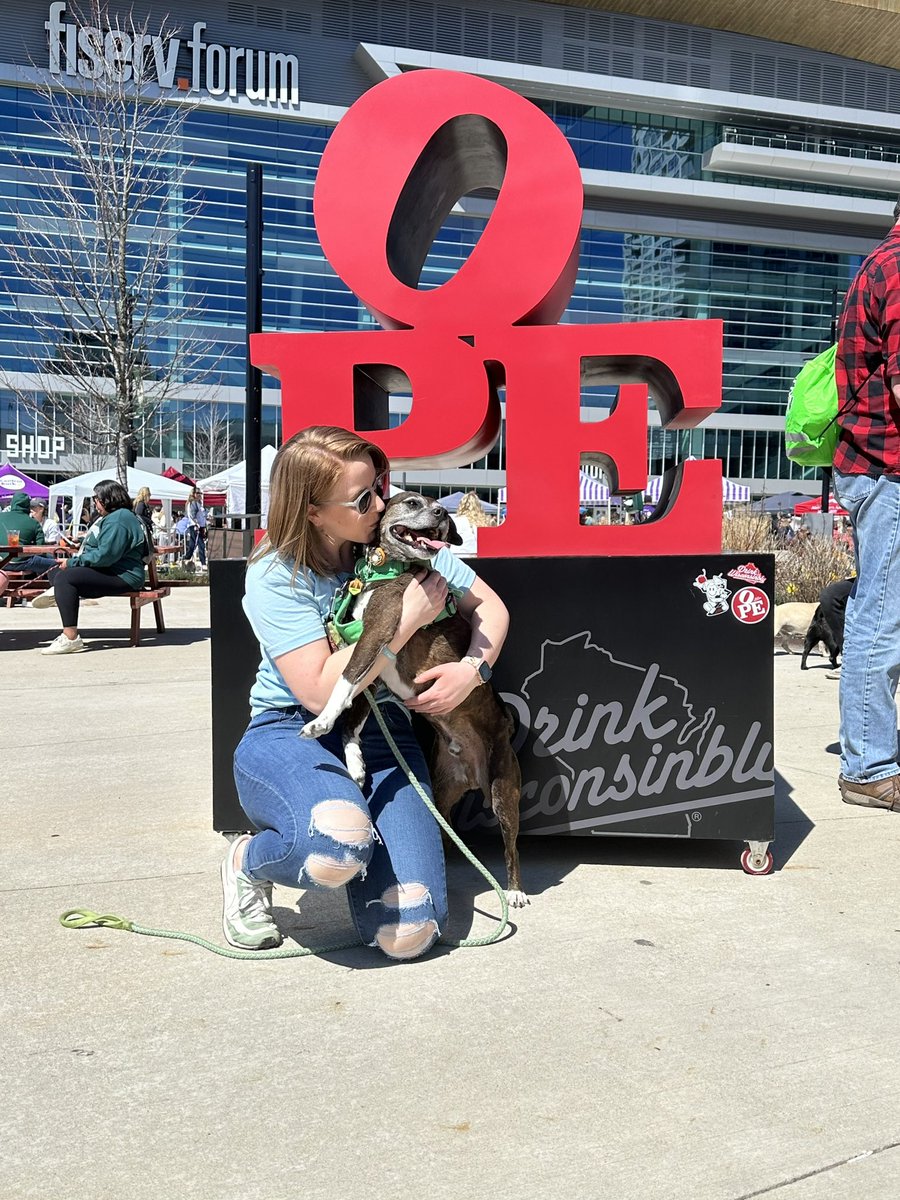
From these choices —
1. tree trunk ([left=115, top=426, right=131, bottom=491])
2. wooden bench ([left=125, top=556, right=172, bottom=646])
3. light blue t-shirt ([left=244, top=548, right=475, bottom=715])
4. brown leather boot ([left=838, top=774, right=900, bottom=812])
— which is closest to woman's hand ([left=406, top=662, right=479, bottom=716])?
light blue t-shirt ([left=244, top=548, right=475, bottom=715])

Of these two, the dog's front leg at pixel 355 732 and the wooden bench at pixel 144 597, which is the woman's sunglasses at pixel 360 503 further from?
the wooden bench at pixel 144 597

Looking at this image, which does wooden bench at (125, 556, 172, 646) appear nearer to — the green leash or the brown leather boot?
the green leash

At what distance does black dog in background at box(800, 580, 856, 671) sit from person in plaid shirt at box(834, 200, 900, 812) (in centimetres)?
372

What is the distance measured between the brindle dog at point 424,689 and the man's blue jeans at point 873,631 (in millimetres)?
1740

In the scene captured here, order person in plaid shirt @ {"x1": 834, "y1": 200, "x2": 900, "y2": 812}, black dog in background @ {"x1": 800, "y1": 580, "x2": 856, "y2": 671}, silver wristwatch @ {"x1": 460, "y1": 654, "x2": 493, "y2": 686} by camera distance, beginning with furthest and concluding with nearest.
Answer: black dog in background @ {"x1": 800, "y1": 580, "x2": 856, "y2": 671}, person in plaid shirt @ {"x1": 834, "y1": 200, "x2": 900, "y2": 812}, silver wristwatch @ {"x1": 460, "y1": 654, "x2": 493, "y2": 686}

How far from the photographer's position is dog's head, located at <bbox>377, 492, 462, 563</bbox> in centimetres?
269

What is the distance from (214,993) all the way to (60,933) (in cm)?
65

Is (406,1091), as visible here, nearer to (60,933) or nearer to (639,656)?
(60,933)

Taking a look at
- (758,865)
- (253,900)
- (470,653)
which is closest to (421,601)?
(470,653)

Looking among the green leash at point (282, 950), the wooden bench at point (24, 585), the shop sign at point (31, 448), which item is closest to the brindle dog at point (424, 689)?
the green leash at point (282, 950)

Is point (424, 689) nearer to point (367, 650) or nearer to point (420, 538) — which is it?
point (367, 650)

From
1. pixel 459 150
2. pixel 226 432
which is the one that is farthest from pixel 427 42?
pixel 459 150

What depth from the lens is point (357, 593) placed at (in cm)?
284

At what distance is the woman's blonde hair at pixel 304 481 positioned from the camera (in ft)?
9.12
